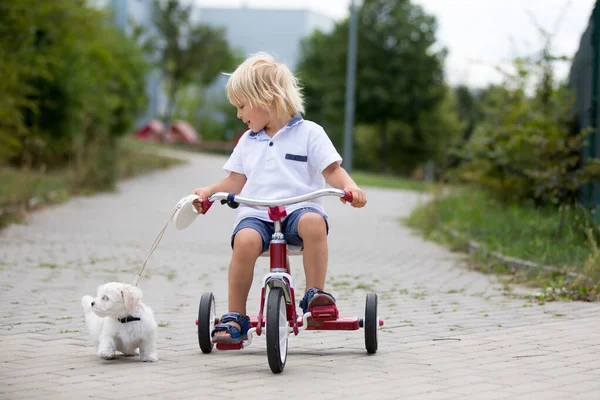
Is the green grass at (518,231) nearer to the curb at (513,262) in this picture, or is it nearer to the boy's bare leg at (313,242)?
the curb at (513,262)

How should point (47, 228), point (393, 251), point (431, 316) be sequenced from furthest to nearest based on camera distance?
1. point (47, 228)
2. point (393, 251)
3. point (431, 316)

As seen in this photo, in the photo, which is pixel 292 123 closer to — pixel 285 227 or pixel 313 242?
pixel 285 227

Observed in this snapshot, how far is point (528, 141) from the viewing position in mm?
12289

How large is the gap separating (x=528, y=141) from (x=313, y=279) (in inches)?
321

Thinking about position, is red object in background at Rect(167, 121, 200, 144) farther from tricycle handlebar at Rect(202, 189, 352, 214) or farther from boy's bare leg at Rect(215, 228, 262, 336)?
tricycle handlebar at Rect(202, 189, 352, 214)

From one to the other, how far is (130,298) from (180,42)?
39.4m

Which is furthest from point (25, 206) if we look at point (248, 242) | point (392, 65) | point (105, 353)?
point (392, 65)

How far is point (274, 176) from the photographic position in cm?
486

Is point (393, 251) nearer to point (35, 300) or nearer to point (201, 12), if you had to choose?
point (35, 300)

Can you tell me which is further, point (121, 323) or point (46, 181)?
point (46, 181)

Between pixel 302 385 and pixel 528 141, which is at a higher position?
pixel 528 141

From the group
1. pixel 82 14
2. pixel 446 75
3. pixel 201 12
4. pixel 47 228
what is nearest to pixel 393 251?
pixel 47 228

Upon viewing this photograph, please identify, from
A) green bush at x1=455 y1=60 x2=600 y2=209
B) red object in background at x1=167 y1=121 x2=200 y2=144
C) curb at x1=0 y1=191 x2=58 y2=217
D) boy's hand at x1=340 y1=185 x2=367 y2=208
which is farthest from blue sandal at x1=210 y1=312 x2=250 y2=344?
red object in background at x1=167 y1=121 x2=200 y2=144

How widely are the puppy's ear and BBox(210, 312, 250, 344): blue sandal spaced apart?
1.36 feet
